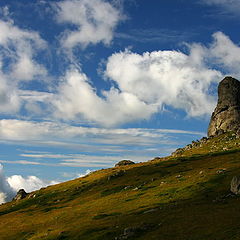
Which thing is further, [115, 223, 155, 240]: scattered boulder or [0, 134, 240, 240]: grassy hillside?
[115, 223, 155, 240]: scattered boulder

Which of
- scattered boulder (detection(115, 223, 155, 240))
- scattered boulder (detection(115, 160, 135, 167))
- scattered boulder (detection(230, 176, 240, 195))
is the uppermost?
scattered boulder (detection(115, 160, 135, 167))

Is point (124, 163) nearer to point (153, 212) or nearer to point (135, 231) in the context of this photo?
point (153, 212)

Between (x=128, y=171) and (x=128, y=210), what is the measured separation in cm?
6140

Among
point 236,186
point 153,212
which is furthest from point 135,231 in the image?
point 236,186

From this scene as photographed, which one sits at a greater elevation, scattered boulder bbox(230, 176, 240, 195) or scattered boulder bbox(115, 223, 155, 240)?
scattered boulder bbox(230, 176, 240, 195)

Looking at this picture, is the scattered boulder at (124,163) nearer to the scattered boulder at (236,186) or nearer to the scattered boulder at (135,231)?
the scattered boulder at (236,186)

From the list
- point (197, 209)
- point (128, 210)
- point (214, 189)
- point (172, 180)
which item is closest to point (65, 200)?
point (172, 180)

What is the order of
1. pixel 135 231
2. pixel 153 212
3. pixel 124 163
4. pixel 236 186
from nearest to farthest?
pixel 135 231, pixel 153 212, pixel 236 186, pixel 124 163

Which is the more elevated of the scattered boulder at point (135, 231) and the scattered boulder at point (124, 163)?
the scattered boulder at point (124, 163)

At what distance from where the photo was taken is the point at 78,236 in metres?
49.3

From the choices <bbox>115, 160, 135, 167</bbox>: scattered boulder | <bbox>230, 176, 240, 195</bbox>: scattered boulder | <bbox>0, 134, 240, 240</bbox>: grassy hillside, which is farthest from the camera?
<bbox>115, 160, 135, 167</bbox>: scattered boulder

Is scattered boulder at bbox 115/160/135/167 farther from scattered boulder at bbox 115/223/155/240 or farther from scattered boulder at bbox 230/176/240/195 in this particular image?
scattered boulder at bbox 115/223/155/240

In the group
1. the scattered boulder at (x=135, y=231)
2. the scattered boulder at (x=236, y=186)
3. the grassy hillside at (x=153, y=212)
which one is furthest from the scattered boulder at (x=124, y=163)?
the scattered boulder at (x=135, y=231)

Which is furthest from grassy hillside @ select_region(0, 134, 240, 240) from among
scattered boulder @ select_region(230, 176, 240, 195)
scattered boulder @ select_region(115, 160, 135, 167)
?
scattered boulder @ select_region(115, 160, 135, 167)
